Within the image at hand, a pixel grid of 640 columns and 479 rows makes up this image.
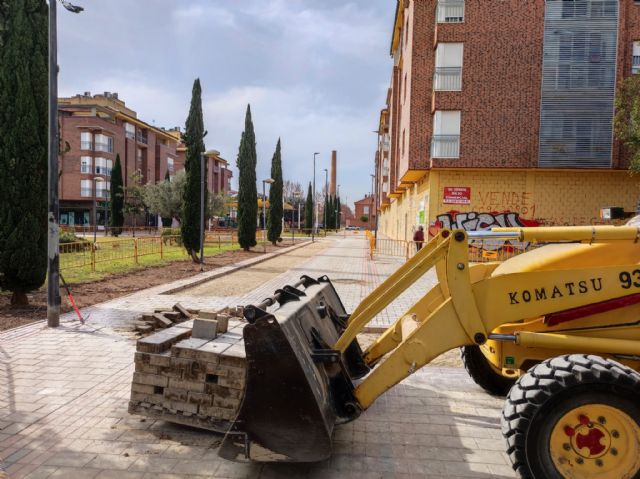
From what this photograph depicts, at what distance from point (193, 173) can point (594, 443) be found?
20.1 meters

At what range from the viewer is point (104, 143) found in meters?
60.8

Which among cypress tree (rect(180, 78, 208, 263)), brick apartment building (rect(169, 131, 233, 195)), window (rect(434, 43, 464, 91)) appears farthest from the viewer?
brick apartment building (rect(169, 131, 233, 195))

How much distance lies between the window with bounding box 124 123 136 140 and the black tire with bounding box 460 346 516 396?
225 feet

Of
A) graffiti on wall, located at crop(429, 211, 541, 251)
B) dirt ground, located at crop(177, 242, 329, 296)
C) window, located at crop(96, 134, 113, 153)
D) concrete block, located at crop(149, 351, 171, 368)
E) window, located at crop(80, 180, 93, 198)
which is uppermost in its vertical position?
window, located at crop(96, 134, 113, 153)

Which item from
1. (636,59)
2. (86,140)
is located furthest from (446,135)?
(86,140)

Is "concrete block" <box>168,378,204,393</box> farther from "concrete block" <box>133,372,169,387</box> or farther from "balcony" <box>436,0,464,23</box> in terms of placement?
"balcony" <box>436,0,464,23</box>

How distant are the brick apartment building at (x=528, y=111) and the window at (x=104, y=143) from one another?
159ft

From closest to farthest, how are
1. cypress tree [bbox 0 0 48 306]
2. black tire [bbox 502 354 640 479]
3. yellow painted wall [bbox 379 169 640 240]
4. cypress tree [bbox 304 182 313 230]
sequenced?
black tire [bbox 502 354 640 479], cypress tree [bbox 0 0 48 306], yellow painted wall [bbox 379 169 640 240], cypress tree [bbox 304 182 313 230]

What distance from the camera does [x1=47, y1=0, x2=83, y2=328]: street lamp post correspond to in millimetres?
7891

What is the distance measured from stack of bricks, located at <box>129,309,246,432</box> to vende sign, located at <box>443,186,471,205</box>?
2044 centimetres

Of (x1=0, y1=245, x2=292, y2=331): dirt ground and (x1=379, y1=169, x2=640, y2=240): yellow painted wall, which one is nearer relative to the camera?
(x1=0, y1=245, x2=292, y2=331): dirt ground

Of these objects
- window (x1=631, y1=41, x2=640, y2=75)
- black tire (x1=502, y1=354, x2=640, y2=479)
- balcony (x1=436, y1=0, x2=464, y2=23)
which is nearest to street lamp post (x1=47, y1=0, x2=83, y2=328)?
black tire (x1=502, y1=354, x2=640, y2=479)

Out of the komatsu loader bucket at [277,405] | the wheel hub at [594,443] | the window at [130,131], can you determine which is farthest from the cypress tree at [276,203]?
the window at [130,131]

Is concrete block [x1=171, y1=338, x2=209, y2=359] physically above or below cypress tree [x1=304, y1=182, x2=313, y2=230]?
below
